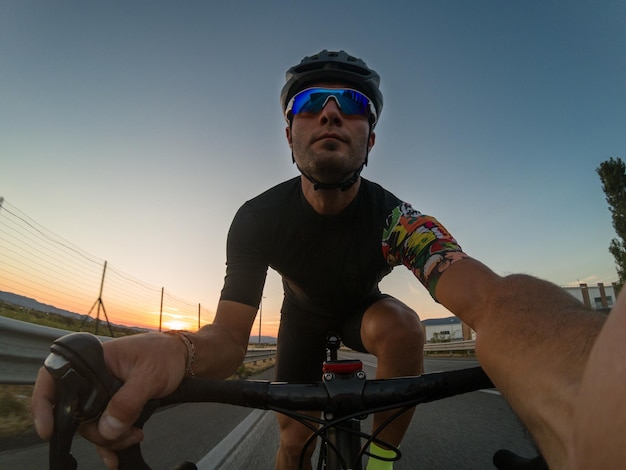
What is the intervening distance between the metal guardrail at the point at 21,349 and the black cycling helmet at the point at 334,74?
9.34ft

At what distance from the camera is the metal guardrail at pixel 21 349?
9.41 ft

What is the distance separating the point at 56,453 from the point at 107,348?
0.30 m

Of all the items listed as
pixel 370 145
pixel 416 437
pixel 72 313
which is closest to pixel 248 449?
pixel 416 437

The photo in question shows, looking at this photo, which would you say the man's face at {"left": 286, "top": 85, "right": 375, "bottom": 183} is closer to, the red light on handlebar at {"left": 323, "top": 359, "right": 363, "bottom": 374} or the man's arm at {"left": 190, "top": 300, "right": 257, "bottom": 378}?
the man's arm at {"left": 190, "top": 300, "right": 257, "bottom": 378}

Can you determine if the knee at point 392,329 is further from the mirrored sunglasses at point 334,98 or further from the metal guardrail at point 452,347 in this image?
the metal guardrail at point 452,347

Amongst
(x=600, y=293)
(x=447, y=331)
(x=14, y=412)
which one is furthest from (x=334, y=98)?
(x=447, y=331)

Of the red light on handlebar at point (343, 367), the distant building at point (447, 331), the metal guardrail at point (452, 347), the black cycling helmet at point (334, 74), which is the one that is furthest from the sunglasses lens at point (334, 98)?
the distant building at point (447, 331)

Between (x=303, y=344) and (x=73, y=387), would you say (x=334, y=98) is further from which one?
(x=73, y=387)

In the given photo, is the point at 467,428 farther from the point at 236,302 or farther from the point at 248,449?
the point at 236,302

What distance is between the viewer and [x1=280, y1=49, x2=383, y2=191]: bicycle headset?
2.60 metres

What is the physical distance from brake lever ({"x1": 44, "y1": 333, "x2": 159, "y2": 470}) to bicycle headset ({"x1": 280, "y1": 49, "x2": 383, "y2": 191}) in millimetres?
1913

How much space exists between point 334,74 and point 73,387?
8.02 ft

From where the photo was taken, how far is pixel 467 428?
395 centimetres

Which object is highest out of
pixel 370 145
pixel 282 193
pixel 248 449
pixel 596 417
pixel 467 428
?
pixel 370 145
